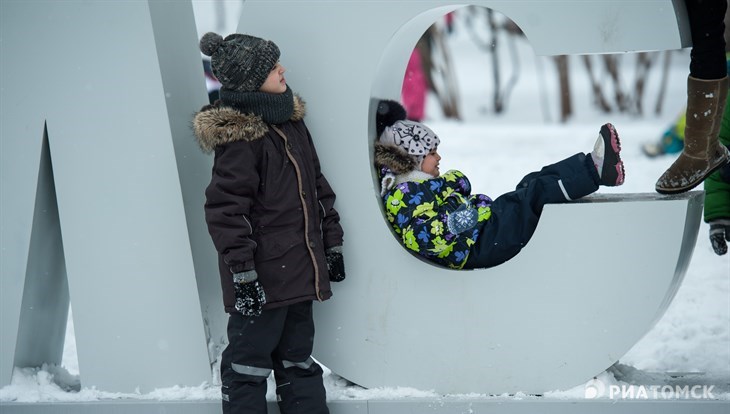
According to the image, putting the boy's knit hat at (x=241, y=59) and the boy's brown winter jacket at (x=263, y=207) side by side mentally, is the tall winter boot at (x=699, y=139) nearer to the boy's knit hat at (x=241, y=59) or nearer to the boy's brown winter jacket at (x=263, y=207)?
the boy's brown winter jacket at (x=263, y=207)

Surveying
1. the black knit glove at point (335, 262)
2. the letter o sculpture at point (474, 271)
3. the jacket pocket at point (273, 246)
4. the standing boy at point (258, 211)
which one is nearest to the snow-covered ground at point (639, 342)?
the letter o sculpture at point (474, 271)

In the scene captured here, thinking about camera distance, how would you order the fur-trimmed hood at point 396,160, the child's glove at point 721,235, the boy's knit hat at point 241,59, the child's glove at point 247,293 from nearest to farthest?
the child's glove at point 247,293
the boy's knit hat at point 241,59
the fur-trimmed hood at point 396,160
the child's glove at point 721,235

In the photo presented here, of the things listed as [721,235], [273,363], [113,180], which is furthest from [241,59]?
[721,235]

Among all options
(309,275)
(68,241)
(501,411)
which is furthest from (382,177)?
(68,241)

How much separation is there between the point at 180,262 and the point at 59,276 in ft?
2.36

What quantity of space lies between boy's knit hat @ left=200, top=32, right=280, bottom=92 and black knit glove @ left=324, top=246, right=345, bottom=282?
0.67 metres

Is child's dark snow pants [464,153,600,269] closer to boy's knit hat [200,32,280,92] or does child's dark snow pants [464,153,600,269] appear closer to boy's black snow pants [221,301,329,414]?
boy's black snow pants [221,301,329,414]

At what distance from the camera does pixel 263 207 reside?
304 cm

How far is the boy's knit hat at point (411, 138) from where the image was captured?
3.35 m

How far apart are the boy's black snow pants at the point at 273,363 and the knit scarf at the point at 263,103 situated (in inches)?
27.9

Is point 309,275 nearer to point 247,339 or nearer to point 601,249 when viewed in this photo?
point 247,339

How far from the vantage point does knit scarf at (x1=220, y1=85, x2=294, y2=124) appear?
3047 millimetres

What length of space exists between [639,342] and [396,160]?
170cm

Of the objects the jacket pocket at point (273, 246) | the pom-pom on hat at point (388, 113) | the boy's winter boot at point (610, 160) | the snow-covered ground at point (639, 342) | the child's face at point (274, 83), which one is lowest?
the snow-covered ground at point (639, 342)
